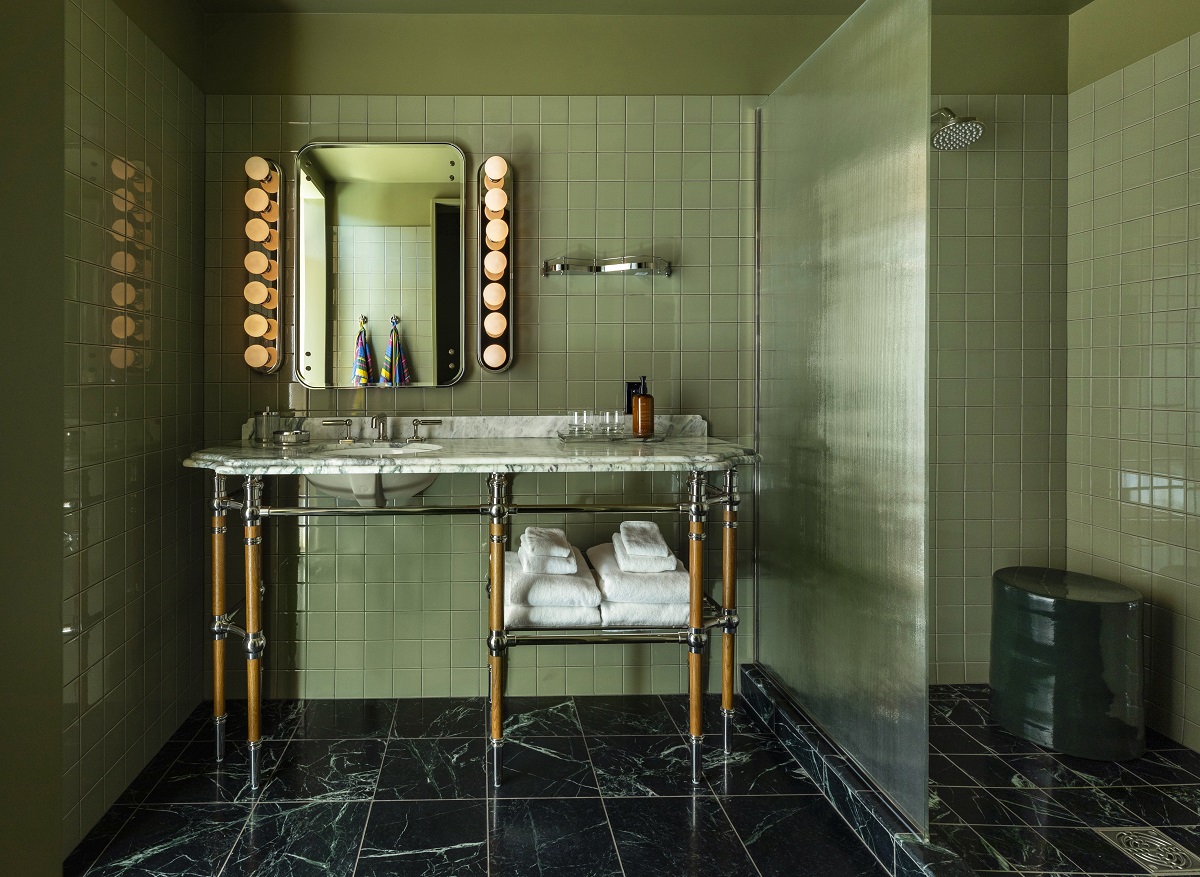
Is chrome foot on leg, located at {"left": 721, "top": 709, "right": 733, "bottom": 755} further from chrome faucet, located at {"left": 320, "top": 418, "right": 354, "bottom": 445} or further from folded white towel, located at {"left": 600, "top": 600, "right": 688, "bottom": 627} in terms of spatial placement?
chrome faucet, located at {"left": 320, "top": 418, "right": 354, "bottom": 445}

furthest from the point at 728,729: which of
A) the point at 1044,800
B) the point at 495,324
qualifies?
the point at 495,324

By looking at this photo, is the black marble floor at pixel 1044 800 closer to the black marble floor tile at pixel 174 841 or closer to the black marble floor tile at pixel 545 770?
the black marble floor tile at pixel 545 770

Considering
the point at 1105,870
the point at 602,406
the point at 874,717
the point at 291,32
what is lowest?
the point at 1105,870

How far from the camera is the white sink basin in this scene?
2.56 m

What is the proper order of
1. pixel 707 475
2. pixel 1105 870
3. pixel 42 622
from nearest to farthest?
pixel 42 622 → pixel 1105 870 → pixel 707 475

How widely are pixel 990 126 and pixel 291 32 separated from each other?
103 inches

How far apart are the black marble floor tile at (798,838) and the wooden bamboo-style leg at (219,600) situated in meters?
1.54

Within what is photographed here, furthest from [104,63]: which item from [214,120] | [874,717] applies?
[874,717]

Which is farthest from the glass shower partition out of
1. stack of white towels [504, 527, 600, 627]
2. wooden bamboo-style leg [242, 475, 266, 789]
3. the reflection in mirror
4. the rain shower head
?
wooden bamboo-style leg [242, 475, 266, 789]

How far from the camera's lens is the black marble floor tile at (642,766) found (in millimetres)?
2359

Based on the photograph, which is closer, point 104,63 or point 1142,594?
point 104,63

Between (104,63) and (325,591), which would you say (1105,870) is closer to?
(325,591)

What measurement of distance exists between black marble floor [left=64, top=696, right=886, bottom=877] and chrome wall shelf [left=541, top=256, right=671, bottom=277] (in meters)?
1.60

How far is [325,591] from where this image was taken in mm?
3008
